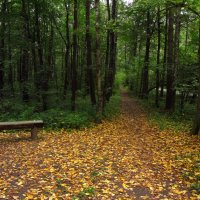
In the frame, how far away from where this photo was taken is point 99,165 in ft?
24.3

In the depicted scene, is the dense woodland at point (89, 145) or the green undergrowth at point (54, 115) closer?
the dense woodland at point (89, 145)

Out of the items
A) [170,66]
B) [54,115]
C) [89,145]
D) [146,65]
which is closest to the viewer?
[89,145]

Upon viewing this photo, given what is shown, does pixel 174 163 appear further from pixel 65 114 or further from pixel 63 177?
pixel 65 114

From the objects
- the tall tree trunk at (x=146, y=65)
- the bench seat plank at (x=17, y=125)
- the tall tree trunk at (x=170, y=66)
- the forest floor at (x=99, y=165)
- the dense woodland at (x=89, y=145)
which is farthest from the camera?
the tall tree trunk at (x=146, y=65)

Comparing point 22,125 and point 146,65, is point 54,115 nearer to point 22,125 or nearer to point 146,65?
point 22,125

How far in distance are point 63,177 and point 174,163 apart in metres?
3.35

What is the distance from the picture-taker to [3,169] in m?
7.04

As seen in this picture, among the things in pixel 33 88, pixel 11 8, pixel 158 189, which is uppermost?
pixel 11 8

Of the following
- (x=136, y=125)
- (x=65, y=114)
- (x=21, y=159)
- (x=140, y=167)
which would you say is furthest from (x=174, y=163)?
(x=65, y=114)

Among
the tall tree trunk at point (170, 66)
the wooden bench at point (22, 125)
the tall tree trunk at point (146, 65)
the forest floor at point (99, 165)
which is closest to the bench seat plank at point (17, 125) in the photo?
the wooden bench at point (22, 125)

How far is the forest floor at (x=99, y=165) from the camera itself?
5.70 m

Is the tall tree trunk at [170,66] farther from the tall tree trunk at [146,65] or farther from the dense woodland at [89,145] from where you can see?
the tall tree trunk at [146,65]

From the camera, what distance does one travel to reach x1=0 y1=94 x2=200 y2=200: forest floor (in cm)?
570

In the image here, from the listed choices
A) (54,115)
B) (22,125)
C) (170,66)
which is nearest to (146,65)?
(170,66)
